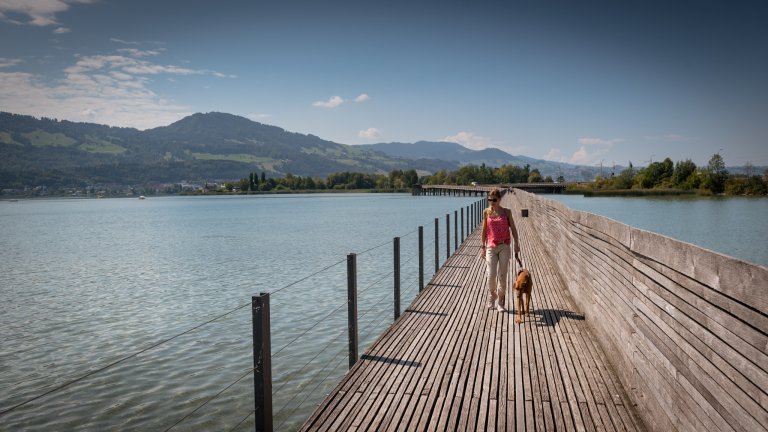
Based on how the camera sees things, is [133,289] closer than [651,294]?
No

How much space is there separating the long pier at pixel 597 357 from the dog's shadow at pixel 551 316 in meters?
0.03

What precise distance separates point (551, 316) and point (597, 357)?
2166 millimetres

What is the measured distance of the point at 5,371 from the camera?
961cm

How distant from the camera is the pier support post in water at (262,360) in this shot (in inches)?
164

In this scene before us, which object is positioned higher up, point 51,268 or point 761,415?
point 761,415

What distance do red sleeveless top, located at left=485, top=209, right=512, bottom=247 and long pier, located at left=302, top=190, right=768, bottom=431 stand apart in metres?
1.15

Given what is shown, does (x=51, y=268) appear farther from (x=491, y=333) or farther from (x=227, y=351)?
(x=491, y=333)

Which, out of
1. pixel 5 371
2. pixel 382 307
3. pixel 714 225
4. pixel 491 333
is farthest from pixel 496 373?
pixel 714 225

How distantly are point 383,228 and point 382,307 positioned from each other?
2926 centimetres

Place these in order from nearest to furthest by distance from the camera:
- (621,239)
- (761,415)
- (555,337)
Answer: (761,415) < (621,239) < (555,337)

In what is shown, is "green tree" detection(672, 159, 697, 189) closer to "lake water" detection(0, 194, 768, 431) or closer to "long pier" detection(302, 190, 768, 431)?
"lake water" detection(0, 194, 768, 431)

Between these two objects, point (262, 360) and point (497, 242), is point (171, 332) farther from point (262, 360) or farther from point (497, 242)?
point (262, 360)

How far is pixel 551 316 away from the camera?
27.1ft

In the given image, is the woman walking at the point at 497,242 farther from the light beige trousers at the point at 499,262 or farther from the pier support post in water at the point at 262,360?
the pier support post in water at the point at 262,360
